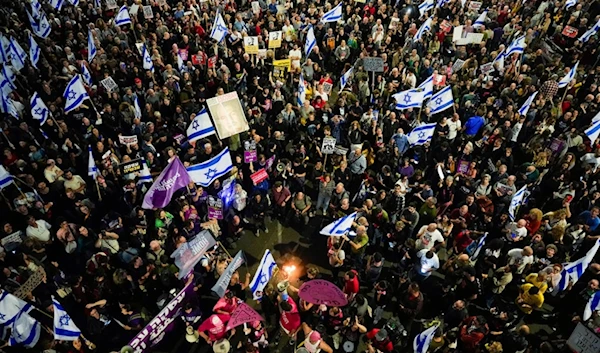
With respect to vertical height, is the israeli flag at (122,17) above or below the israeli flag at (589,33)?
above

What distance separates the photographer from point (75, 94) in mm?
13539

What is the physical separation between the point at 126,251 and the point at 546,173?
39.3 ft

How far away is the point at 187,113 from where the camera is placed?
1445 centimetres

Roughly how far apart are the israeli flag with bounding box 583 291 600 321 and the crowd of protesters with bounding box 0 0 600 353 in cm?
22

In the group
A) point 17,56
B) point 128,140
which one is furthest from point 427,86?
point 17,56

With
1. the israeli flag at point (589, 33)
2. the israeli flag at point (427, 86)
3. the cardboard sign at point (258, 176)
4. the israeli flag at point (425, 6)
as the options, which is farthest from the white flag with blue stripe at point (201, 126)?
the israeli flag at point (589, 33)

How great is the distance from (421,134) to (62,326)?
10175mm

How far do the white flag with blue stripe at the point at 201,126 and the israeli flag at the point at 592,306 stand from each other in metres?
9.94

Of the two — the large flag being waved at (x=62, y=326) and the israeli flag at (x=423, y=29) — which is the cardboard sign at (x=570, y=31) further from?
the large flag being waved at (x=62, y=326)

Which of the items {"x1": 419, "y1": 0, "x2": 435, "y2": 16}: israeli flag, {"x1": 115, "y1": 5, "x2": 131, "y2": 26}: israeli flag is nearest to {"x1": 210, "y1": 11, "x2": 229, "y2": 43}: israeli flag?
{"x1": 115, "y1": 5, "x2": 131, "y2": 26}: israeli flag

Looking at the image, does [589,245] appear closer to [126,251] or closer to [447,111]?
[447,111]

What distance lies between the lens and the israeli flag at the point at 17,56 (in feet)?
51.3

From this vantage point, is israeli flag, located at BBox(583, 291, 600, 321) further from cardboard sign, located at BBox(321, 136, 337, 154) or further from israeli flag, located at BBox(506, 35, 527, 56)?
israeli flag, located at BBox(506, 35, 527, 56)

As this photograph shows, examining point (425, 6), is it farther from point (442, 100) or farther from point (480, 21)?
point (442, 100)
